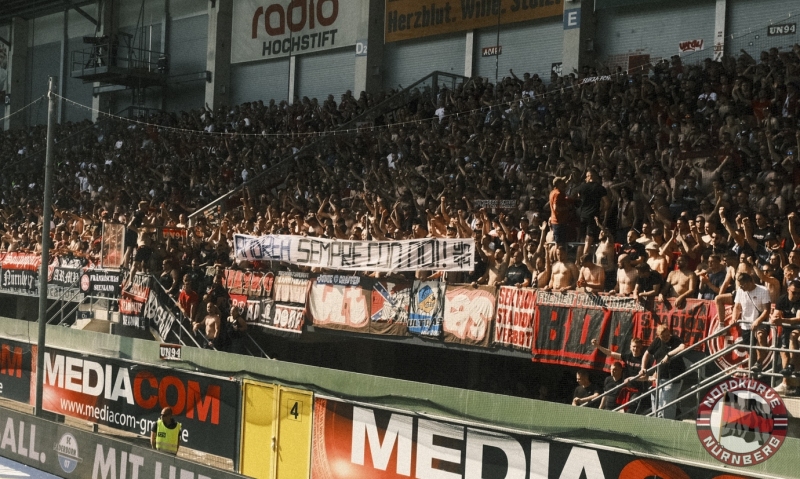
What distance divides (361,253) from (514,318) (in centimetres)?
350

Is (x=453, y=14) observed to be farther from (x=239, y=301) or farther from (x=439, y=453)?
(x=439, y=453)

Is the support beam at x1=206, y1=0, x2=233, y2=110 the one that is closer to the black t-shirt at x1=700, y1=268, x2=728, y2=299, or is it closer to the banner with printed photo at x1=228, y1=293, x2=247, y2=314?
the banner with printed photo at x1=228, y1=293, x2=247, y2=314

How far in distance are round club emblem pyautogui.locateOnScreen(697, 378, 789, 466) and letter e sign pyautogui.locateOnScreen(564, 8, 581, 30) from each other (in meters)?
15.8

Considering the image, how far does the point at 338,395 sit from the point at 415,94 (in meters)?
14.5

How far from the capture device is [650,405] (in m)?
11.9

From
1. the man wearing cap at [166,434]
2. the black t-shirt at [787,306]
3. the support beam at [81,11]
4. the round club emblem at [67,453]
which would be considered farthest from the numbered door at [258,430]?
the support beam at [81,11]

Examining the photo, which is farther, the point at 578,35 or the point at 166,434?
the point at 578,35

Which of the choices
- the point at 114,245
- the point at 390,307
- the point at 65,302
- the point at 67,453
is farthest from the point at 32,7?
the point at 67,453

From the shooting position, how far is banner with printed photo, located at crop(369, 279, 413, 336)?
631 inches

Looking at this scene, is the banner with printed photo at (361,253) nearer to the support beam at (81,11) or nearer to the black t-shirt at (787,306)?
the black t-shirt at (787,306)

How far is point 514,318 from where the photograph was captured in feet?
46.3

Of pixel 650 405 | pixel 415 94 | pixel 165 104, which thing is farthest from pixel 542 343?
pixel 165 104

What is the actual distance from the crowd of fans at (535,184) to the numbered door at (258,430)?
13.2ft

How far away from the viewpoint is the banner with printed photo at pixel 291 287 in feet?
57.9
